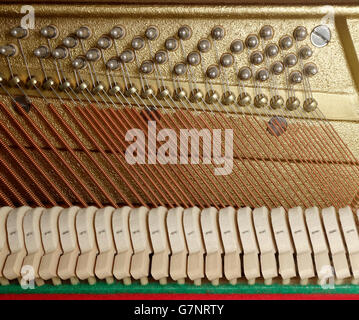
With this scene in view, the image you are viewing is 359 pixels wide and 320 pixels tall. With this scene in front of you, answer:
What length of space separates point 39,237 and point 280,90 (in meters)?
1.00

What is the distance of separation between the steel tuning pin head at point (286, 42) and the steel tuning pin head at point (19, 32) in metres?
0.86

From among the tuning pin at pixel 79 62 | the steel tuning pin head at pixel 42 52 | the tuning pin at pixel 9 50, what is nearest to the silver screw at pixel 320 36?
the tuning pin at pixel 79 62

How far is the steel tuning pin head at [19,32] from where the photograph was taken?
5.12ft

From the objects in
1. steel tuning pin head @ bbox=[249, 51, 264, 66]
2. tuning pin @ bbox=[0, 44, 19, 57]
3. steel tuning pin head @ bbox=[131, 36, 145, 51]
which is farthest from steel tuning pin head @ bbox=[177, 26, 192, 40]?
tuning pin @ bbox=[0, 44, 19, 57]

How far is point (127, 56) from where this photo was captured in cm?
160

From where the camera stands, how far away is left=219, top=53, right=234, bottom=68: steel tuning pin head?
1.60m

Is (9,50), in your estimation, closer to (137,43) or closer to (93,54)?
(93,54)

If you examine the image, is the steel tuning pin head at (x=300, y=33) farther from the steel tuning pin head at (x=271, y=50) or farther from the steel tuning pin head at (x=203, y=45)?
the steel tuning pin head at (x=203, y=45)

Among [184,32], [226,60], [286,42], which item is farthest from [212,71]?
[286,42]

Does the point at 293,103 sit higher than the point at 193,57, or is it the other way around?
the point at 193,57

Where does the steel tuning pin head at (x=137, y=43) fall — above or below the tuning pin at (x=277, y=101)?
above

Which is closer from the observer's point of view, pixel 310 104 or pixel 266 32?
pixel 266 32

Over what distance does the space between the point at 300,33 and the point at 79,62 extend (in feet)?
2.48
